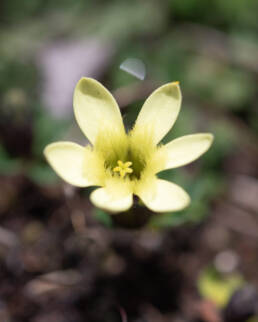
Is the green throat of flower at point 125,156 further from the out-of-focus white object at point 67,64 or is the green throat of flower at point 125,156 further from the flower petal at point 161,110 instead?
the out-of-focus white object at point 67,64

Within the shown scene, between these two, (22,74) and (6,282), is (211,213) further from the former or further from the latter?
(22,74)

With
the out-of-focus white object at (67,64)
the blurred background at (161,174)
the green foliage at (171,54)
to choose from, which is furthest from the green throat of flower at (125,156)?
the out-of-focus white object at (67,64)

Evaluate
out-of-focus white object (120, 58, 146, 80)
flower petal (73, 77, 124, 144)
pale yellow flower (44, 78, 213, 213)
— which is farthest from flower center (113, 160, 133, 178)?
out-of-focus white object (120, 58, 146, 80)

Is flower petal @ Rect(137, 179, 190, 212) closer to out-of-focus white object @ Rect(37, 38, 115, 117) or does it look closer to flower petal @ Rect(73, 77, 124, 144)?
flower petal @ Rect(73, 77, 124, 144)

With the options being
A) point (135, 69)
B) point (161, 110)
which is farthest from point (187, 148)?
point (135, 69)

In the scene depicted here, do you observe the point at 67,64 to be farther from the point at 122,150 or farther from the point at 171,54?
the point at 122,150

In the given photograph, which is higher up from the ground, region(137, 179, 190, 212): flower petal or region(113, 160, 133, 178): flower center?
region(137, 179, 190, 212): flower petal

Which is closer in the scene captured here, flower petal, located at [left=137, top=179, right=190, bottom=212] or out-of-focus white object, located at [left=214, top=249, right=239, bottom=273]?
flower petal, located at [left=137, top=179, right=190, bottom=212]
